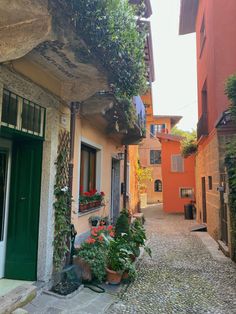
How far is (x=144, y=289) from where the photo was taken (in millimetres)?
4508

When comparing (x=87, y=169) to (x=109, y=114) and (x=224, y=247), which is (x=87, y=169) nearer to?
(x=109, y=114)

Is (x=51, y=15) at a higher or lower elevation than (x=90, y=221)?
higher

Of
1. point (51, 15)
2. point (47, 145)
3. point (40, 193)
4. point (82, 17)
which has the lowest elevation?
point (40, 193)

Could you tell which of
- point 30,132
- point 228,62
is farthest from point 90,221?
point 228,62

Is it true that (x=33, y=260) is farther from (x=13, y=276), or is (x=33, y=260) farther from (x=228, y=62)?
(x=228, y=62)

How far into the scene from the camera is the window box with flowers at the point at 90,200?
597 centimetres

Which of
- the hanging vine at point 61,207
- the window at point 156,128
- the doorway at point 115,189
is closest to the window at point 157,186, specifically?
the window at point 156,128

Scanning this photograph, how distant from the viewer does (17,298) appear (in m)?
3.30

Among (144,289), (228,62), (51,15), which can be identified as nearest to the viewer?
(51,15)

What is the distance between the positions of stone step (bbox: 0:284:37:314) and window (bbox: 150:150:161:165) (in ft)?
81.4

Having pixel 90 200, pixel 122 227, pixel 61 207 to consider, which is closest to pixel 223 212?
pixel 122 227

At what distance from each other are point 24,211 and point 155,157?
24.5 metres

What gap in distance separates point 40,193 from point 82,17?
7.96ft

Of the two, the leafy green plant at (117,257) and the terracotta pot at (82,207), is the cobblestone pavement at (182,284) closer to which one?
the leafy green plant at (117,257)
